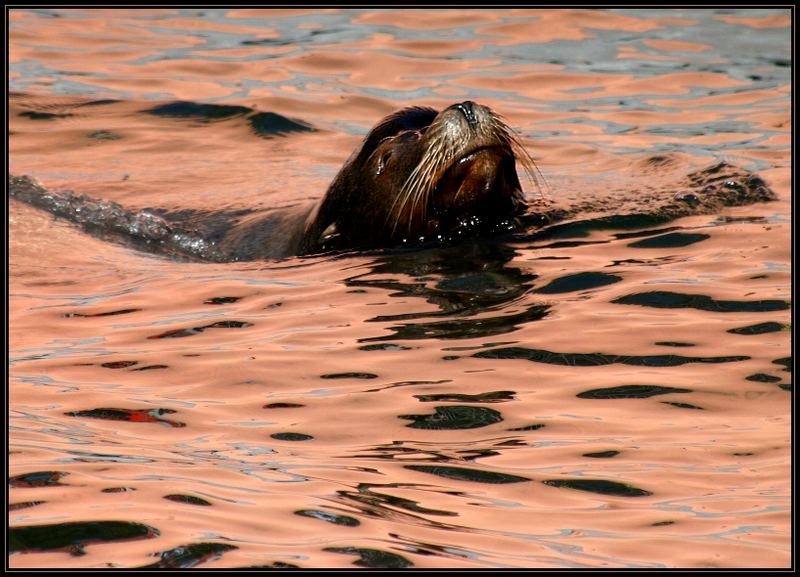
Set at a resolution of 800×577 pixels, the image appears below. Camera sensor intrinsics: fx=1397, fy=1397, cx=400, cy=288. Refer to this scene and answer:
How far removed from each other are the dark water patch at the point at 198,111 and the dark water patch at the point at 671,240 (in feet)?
19.0

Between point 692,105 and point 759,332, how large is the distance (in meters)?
7.13

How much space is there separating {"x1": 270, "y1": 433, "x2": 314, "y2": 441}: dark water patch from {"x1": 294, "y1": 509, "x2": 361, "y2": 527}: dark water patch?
2.74 feet

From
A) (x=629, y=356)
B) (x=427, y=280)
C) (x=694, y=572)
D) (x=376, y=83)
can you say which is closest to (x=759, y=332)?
(x=629, y=356)

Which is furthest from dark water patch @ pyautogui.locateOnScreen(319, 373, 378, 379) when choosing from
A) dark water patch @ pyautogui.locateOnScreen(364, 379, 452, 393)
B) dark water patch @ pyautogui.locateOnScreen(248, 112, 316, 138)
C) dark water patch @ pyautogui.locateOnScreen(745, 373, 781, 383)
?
dark water patch @ pyautogui.locateOnScreen(248, 112, 316, 138)

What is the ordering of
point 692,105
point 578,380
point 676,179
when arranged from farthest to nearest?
point 692,105, point 676,179, point 578,380

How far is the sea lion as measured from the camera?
7.63m

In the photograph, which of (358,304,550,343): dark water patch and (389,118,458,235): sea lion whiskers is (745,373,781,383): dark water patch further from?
(389,118,458,235): sea lion whiskers

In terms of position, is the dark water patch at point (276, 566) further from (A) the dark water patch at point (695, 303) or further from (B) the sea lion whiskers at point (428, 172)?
(B) the sea lion whiskers at point (428, 172)

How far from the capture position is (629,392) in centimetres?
509

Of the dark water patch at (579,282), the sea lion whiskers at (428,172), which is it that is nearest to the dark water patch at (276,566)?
the dark water patch at (579,282)

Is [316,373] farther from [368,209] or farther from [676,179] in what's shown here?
[676,179]

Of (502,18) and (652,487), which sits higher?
(502,18)

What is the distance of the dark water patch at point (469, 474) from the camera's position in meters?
4.20

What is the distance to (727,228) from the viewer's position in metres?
7.89
